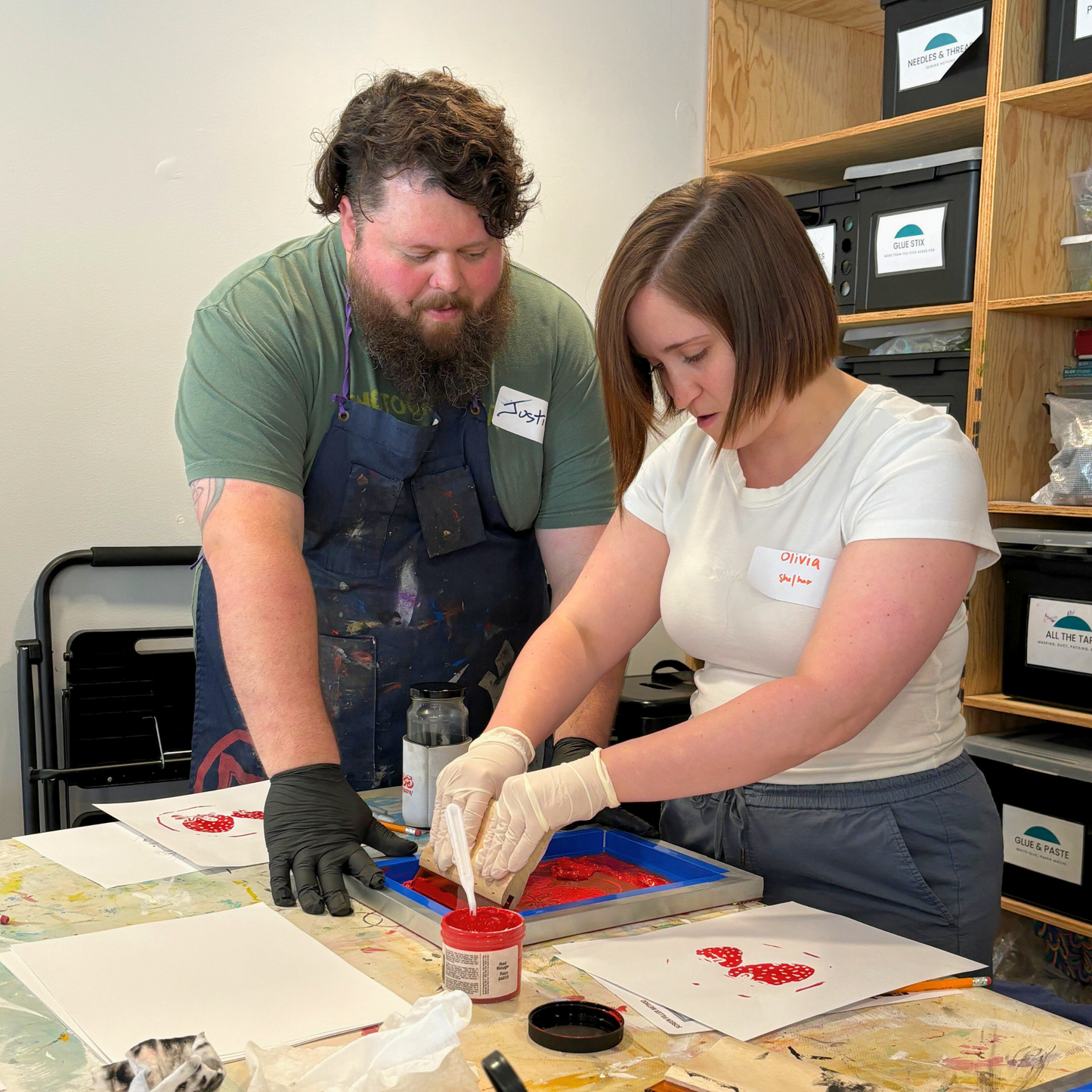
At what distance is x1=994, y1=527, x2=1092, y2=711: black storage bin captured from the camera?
2.39 m

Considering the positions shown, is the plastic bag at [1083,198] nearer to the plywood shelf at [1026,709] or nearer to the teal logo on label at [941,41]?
the teal logo on label at [941,41]

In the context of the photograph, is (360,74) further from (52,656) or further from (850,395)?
(850,395)

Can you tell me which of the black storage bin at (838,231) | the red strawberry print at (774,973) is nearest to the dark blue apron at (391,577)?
the red strawberry print at (774,973)

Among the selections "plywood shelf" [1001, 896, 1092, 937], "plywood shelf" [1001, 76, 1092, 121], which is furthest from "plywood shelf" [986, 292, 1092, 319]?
"plywood shelf" [1001, 896, 1092, 937]

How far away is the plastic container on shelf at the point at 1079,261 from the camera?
2.52 metres

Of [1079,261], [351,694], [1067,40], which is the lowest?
[351,694]

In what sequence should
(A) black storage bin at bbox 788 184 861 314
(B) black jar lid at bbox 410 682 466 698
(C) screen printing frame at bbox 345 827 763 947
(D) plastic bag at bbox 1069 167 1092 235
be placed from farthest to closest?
1. (A) black storage bin at bbox 788 184 861 314
2. (D) plastic bag at bbox 1069 167 1092 235
3. (B) black jar lid at bbox 410 682 466 698
4. (C) screen printing frame at bbox 345 827 763 947

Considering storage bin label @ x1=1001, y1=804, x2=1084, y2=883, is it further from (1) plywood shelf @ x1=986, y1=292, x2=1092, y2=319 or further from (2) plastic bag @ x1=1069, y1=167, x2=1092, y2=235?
(2) plastic bag @ x1=1069, y1=167, x2=1092, y2=235

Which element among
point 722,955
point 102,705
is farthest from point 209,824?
point 102,705

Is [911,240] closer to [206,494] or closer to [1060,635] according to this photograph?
[1060,635]

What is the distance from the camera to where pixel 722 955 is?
102 cm

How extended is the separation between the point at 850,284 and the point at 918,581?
190 centimetres

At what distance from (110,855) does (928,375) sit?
6.82 ft

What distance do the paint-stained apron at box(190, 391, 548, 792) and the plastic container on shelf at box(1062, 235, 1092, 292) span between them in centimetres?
156
